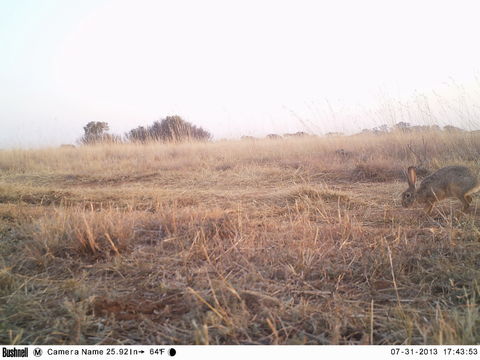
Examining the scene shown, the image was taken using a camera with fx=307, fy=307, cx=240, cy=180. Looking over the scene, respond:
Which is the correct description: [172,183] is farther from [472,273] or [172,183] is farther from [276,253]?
[472,273]

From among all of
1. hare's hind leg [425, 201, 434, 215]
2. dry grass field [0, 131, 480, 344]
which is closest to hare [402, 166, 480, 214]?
hare's hind leg [425, 201, 434, 215]

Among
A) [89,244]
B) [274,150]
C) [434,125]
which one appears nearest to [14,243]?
[89,244]

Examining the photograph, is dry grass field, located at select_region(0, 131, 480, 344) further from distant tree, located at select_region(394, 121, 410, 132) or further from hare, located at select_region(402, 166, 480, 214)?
distant tree, located at select_region(394, 121, 410, 132)

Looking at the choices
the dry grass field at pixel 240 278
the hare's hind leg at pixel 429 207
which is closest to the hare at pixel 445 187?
the hare's hind leg at pixel 429 207

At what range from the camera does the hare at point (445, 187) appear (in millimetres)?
3014

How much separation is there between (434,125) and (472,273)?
767 cm

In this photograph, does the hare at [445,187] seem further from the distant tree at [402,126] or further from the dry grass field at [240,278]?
the distant tree at [402,126]

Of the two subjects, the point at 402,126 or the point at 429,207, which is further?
the point at 402,126

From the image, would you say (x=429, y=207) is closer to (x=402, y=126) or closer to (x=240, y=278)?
(x=240, y=278)

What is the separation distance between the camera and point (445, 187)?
10.4 ft

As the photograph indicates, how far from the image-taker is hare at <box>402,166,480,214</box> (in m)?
3.01

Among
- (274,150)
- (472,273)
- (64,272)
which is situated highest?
(274,150)

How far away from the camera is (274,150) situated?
9.05 metres

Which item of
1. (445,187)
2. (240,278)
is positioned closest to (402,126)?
(445,187)
